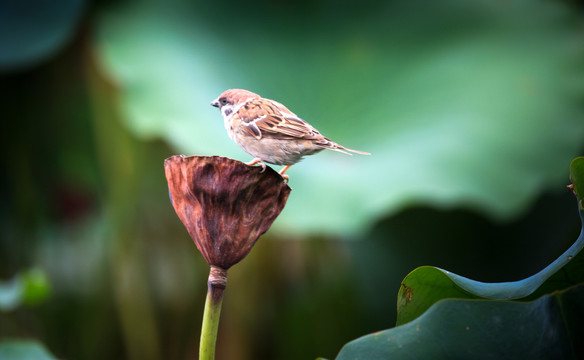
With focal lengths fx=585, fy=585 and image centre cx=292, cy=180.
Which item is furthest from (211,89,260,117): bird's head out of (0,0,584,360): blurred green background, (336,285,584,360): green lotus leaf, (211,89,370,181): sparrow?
(0,0,584,360): blurred green background

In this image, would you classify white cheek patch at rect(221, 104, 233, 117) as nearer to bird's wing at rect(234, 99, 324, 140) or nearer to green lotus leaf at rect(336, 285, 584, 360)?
bird's wing at rect(234, 99, 324, 140)

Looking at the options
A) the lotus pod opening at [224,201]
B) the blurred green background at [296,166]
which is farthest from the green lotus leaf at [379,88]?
the lotus pod opening at [224,201]

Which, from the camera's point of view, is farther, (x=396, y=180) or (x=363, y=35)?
(x=363, y=35)

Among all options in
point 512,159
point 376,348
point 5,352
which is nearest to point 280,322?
point 512,159

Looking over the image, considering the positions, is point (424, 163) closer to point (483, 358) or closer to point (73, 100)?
point (483, 358)

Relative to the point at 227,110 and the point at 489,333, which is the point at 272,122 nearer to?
the point at 227,110

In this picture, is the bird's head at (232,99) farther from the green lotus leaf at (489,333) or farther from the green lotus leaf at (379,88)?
the green lotus leaf at (379,88)
